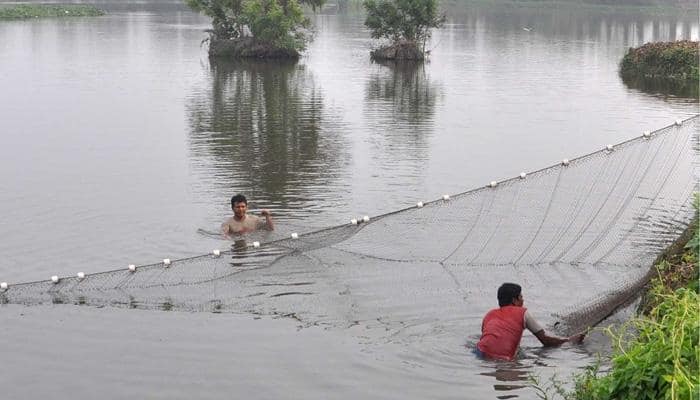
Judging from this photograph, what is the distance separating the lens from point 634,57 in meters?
34.8

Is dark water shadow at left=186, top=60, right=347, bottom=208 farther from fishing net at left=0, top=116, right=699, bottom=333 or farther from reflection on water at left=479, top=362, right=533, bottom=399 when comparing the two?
reflection on water at left=479, top=362, right=533, bottom=399

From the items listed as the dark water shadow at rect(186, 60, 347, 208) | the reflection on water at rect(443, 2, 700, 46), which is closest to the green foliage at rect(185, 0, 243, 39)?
the dark water shadow at rect(186, 60, 347, 208)

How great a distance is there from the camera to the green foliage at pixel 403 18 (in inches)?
1555

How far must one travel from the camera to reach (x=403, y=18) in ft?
132

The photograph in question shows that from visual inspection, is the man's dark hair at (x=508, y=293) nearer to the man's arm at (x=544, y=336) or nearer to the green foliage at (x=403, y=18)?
the man's arm at (x=544, y=336)

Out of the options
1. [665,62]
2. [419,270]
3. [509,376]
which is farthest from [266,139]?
[665,62]

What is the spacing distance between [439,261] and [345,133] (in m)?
10.6

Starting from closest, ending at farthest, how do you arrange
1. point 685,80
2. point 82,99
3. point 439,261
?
point 439,261, point 82,99, point 685,80

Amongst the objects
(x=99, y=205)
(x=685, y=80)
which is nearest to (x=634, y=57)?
(x=685, y=80)

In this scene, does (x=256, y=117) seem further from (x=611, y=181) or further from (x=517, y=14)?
(x=517, y=14)

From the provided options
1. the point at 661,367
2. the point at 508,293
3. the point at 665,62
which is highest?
the point at 665,62

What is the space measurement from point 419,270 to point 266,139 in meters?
9.98

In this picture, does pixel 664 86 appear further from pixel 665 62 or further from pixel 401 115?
pixel 401 115

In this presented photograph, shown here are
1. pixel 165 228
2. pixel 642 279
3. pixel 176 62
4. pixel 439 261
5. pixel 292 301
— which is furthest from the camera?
pixel 176 62
